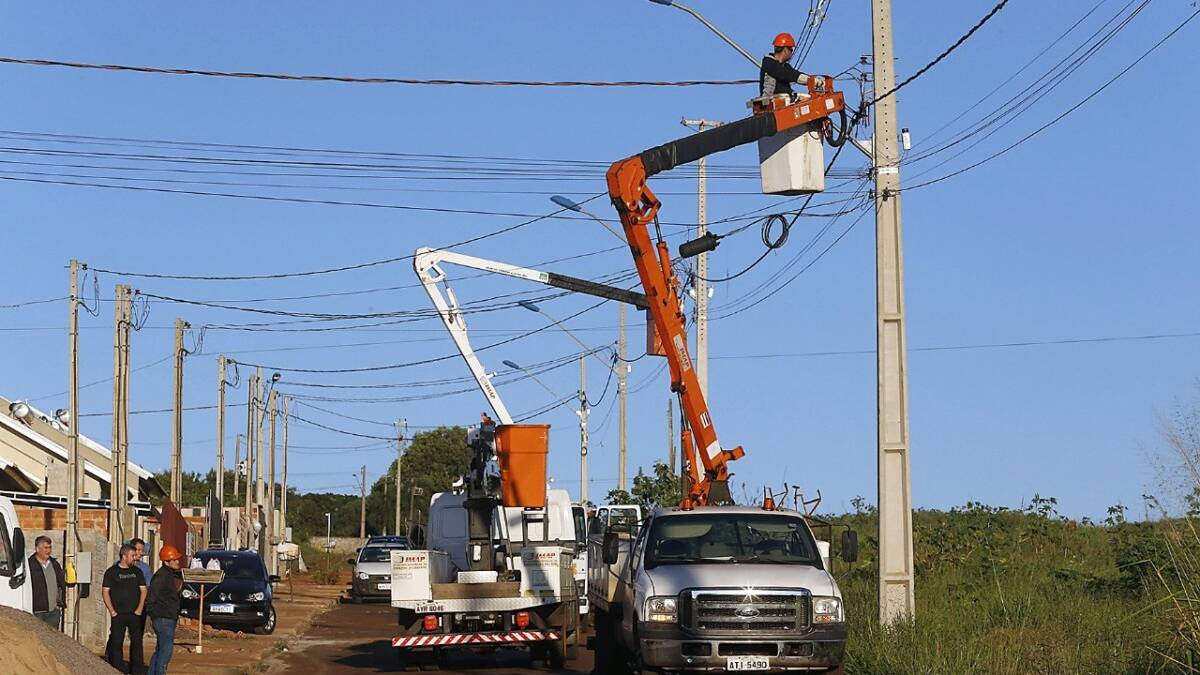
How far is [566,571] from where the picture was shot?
23391mm

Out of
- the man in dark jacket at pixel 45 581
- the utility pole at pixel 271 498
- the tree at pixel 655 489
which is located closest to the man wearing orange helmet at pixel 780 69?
the man in dark jacket at pixel 45 581

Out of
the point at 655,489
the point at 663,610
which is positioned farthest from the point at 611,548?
the point at 655,489

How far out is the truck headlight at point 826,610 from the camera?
16984 mm

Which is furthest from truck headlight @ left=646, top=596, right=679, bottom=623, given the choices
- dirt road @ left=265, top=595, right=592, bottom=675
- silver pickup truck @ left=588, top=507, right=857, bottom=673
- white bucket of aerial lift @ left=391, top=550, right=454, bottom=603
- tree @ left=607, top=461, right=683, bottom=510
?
tree @ left=607, top=461, right=683, bottom=510

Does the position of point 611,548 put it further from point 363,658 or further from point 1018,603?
point 363,658

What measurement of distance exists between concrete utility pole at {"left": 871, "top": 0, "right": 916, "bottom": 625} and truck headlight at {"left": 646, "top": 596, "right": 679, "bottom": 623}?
374 centimetres

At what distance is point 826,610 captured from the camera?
17.0 metres

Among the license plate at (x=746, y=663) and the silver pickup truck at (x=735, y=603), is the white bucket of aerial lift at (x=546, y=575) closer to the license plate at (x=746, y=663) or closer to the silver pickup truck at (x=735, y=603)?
the silver pickup truck at (x=735, y=603)

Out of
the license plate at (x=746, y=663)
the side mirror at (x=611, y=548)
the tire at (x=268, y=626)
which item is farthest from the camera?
the tire at (x=268, y=626)

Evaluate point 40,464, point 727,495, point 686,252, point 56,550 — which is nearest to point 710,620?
point 727,495

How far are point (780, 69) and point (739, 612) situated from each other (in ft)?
25.0

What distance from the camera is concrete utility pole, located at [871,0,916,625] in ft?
64.8

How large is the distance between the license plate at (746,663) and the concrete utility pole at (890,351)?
10.8 feet

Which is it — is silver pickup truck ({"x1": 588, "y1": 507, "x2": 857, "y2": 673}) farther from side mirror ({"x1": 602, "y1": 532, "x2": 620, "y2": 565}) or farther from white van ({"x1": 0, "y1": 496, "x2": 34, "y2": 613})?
white van ({"x1": 0, "y1": 496, "x2": 34, "y2": 613})
